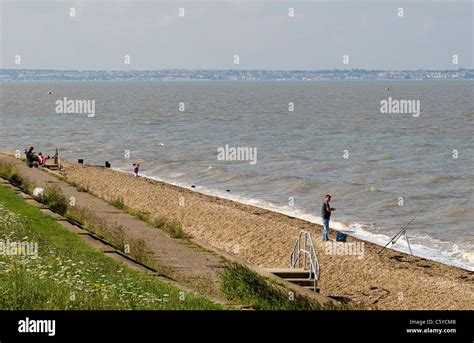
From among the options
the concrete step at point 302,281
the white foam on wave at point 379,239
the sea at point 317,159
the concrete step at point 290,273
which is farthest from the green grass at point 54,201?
the sea at point 317,159

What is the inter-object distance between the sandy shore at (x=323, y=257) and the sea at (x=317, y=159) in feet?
6.44

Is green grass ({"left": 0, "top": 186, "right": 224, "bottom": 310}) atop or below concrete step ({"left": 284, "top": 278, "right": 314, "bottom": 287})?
atop

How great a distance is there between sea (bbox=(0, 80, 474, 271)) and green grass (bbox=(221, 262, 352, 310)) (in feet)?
43.3

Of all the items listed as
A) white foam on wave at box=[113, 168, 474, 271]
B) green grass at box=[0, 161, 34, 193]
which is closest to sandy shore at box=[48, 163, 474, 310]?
white foam on wave at box=[113, 168, 474, 271]

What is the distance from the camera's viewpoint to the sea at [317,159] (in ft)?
120

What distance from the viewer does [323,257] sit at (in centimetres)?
2680

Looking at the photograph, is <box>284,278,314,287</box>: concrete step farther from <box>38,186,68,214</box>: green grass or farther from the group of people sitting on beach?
the group of people sitting on beach

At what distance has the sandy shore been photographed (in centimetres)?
2255

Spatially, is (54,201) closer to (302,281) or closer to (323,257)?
(323,257)

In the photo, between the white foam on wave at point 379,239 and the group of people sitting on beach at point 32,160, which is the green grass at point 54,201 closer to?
the white foam on wave at point 379,239

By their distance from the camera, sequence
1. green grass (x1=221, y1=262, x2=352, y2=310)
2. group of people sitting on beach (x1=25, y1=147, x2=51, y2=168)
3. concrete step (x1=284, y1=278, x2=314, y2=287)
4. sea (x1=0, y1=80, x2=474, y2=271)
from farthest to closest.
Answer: group of people sitting on beach (x1=25, y1=147, x2=51, y2=168) → sea (x1=0, y1=80, x2=474, y2=271) → concrete step (x1=284, y1=278, x2=314, y2=287) → green grass (x1=221, y1=262, x2=352, y2=310)
